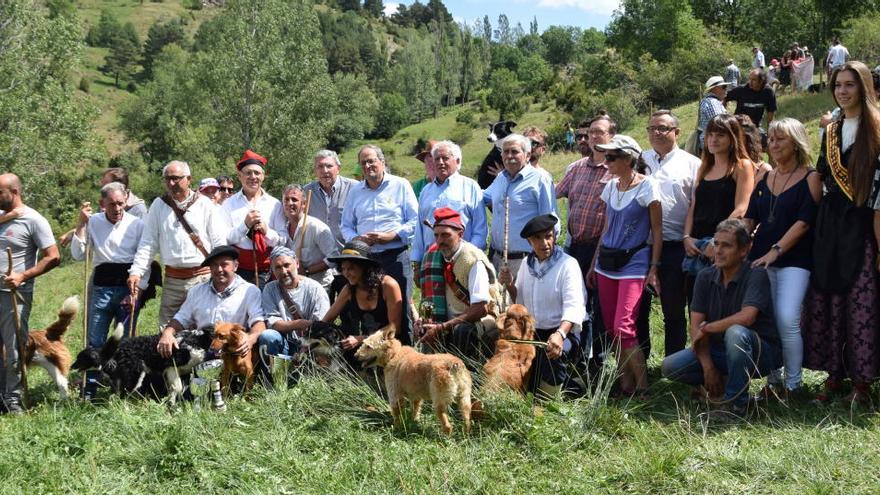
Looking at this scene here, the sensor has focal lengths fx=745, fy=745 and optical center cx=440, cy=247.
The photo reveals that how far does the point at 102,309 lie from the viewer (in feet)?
23.5

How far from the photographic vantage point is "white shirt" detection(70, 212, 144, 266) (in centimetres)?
715

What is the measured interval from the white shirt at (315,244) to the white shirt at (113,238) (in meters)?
1.42

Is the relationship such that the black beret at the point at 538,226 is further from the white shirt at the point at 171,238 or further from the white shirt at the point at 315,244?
the white shirt at the point at 171,238

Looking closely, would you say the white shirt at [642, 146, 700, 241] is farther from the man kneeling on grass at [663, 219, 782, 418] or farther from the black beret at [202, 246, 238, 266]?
the black beret at [202, 246, 238, 266]

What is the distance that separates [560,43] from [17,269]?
127246mm

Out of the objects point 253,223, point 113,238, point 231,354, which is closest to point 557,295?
point 231,354

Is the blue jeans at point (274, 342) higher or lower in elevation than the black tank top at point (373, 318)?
lower

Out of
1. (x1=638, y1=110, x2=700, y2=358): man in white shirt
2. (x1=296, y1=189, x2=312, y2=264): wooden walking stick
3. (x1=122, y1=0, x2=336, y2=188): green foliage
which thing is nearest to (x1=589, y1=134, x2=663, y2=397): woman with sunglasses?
(x1=638, y1=110, x2=700, y2=358): man in white shirt

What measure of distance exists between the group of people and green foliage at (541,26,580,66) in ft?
390

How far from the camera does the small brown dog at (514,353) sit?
507cm

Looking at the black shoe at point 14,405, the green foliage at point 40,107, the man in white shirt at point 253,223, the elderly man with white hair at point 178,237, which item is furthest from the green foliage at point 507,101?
the black shoe at point 14,405

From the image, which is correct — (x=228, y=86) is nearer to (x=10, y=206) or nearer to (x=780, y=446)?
(x=10, y=206)

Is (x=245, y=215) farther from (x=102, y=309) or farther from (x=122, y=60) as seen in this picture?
(x=122, y=60)

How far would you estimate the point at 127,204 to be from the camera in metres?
7.73
